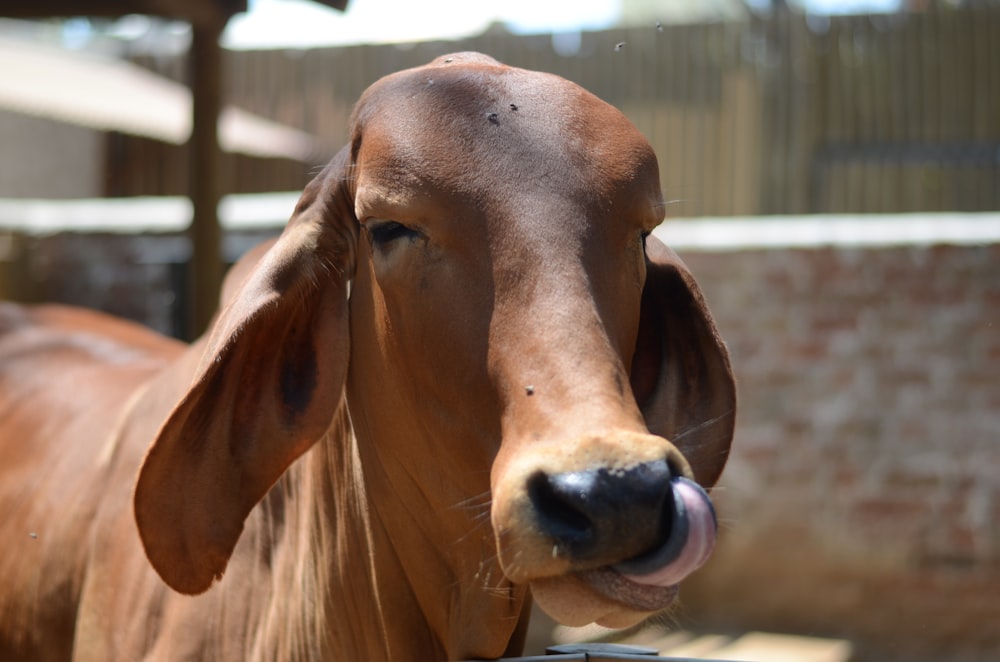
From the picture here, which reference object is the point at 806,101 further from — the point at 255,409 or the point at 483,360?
the point at 483,360

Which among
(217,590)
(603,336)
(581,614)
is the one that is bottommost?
(217,590)

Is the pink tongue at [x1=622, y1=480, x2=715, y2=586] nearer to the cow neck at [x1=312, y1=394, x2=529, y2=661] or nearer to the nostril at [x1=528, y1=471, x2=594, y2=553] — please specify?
the nostril at [x1=528, y1=471, x2=594, y2=553]

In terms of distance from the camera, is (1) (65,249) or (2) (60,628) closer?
Answer: (2) (60,628)

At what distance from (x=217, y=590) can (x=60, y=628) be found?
758 millimetres

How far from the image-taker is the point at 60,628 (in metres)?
3.02

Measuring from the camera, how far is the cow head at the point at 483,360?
5.47 feet

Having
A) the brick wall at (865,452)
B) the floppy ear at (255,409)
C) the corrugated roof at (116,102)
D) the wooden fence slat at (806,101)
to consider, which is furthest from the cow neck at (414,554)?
the corrugated roof at (116,102)

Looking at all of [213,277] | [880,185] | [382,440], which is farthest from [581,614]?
[880,185]

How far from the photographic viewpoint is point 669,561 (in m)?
1.65

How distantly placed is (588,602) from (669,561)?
0.14 m

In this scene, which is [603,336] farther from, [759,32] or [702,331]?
[759,32]

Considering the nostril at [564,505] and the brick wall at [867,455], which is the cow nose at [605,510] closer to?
the nostril at [564,505]

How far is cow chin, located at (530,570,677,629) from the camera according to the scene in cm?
170

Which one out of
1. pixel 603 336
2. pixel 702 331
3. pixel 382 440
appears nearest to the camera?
pixel 603 336
